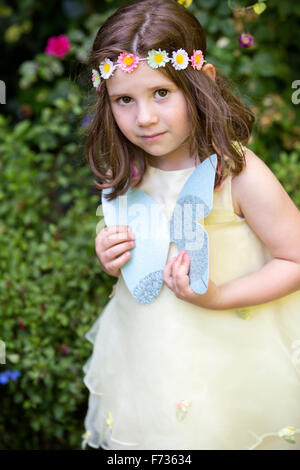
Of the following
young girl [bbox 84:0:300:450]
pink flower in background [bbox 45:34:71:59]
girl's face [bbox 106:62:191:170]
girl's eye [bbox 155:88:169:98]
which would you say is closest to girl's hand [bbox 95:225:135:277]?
young girl [bbox 84:0:300:450]

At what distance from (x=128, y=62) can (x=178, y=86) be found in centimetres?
12

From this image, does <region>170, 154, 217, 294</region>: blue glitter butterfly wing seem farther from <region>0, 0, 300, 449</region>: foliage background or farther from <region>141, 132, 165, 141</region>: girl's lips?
<region>0, 0, 300, 449</region>: foliage background

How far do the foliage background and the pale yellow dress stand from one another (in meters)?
0.40

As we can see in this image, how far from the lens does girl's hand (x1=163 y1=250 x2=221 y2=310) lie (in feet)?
3.81

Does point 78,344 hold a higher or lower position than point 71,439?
higher

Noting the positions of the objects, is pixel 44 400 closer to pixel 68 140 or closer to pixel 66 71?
pixel 68 140

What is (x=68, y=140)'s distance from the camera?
2668 millimetres

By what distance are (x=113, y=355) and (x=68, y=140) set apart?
1.50 m

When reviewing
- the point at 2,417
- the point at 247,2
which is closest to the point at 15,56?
the point at 247,2

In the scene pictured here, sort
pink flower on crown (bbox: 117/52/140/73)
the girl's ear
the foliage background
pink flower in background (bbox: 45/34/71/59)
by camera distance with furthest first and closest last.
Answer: pink flower in background (bbox: 45/34/71/59), the foliage background, the girl's ear, pink flower on crown (bbox: 117/52/140/73)

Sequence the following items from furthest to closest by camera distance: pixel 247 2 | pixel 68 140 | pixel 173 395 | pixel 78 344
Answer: pixel 68 140
pixel 78 344
pixel 247 2
pixel 173 395

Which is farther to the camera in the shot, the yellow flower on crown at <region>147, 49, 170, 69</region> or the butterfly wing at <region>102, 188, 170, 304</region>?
the butterfly wing at <region>102, 188, 170, 304</region>

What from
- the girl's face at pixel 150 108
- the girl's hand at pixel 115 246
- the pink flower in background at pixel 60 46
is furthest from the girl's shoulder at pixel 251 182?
the pink flower in background at pixel 60 46

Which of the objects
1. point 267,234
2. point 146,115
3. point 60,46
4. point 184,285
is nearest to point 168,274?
point 184,285
